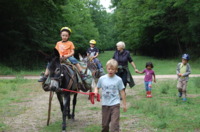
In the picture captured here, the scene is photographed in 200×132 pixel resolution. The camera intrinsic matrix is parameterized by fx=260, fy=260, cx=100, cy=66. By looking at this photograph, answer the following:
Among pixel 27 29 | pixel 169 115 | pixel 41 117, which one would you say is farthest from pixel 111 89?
pixel 27 29

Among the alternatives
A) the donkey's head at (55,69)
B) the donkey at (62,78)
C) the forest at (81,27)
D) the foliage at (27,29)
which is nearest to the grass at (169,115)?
the donkey at (62,78)

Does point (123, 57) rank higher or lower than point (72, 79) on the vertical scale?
higher

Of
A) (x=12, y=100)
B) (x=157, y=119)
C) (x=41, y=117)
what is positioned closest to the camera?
(x=157, y=119)

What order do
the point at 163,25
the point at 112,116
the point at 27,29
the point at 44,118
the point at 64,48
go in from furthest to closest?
1. the point at 163,25
2. the point at 27,29
3. the point at 44,118
4. the point at 64,48
5. the point at 112,116

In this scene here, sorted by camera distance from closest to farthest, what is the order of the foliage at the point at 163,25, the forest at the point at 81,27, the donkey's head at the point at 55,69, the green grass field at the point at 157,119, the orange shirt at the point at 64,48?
the donkey's head at the point at 55,69 < the green grass field at the point at 157,119 < the orange shirt at the point at 64,48 < the forest at the point at 81,27 < the foliage at the point at 163,25

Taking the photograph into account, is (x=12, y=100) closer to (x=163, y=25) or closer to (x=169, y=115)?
(x=169, y=115)

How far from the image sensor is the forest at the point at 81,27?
25.6 metres

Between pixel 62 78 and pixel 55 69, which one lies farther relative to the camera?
pixel 62 78

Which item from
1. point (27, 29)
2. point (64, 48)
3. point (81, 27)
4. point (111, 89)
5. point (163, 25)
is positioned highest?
point (81, 27)

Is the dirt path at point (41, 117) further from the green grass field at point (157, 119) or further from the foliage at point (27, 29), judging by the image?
the foliage at point (27, 29)

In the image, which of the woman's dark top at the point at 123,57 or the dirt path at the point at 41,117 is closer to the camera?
the dirt path at the point at 41,117

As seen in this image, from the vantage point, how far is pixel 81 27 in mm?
41938

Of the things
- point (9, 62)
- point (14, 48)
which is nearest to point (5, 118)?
point (9, 62)

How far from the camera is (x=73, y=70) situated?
22.3ft
